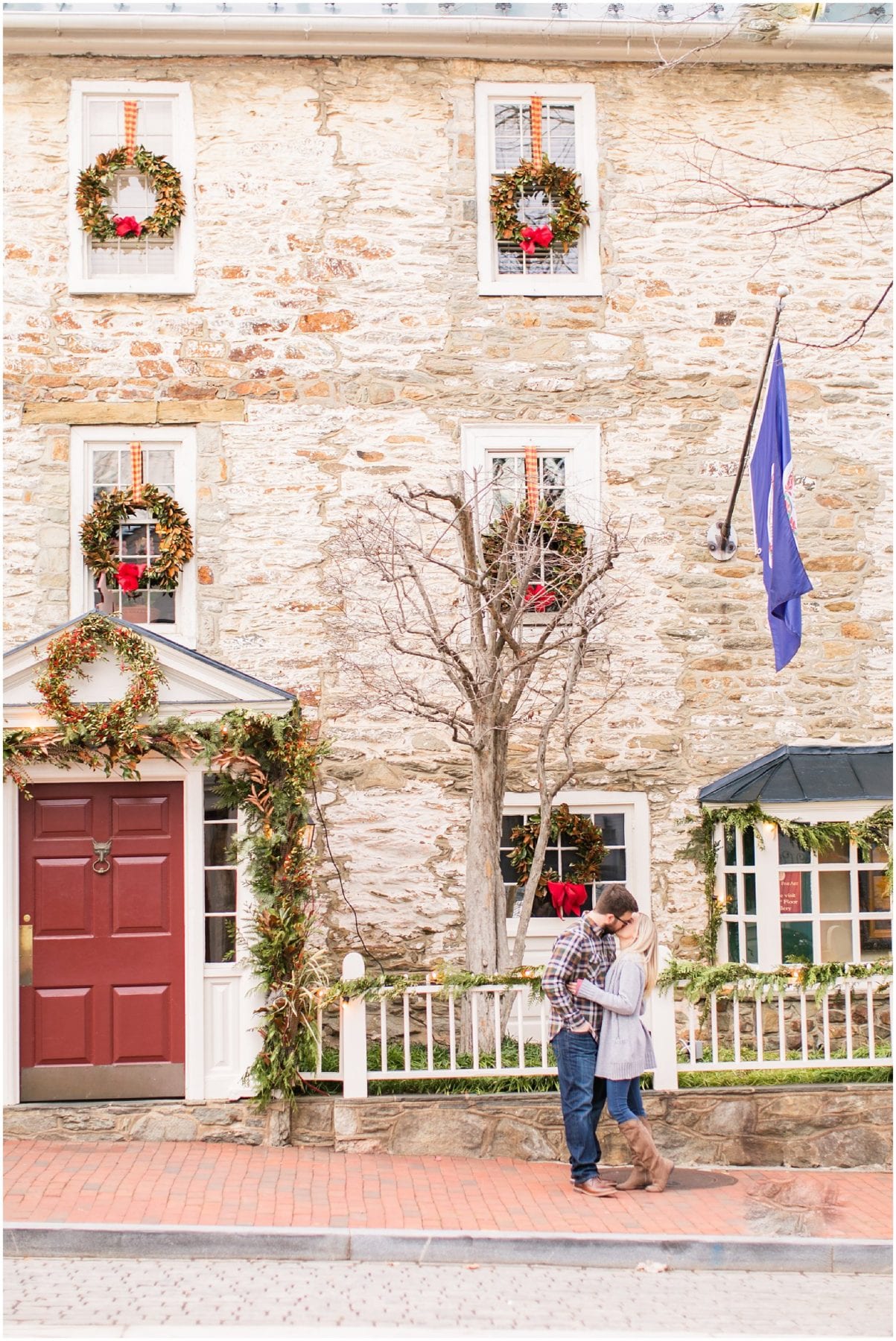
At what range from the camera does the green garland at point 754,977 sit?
847 centimetres

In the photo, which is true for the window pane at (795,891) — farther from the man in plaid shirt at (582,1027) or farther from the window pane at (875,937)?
the man in plaid shirt at (582,1027)

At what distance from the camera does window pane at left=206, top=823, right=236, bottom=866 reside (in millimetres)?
8781

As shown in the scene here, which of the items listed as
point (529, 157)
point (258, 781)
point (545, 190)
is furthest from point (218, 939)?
point (529, 157)

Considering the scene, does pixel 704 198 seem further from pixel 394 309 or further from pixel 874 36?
pixel 394 309

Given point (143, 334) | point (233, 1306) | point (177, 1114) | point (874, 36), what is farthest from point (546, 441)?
point (233, 1306)

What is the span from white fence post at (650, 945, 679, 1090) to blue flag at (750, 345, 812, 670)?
7.79 feet

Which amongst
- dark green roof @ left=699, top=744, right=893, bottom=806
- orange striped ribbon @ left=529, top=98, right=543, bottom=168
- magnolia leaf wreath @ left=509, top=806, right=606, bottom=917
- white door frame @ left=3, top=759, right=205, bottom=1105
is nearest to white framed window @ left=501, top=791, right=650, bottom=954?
magnolia leaf wreath @ left=509, top=806, right=606, bottom=917

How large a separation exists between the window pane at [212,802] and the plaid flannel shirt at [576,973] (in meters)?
2.60

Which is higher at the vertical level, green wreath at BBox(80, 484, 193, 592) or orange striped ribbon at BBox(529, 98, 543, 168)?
orange striped ribbon at BBox(529, 98, 543, 168)

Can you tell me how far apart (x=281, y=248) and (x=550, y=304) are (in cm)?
219

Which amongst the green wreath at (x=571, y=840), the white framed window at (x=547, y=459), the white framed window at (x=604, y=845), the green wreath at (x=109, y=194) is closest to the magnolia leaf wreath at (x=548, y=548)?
the white framed window at (x=547, y=459)

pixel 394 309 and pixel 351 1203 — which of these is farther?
pixel 394 309

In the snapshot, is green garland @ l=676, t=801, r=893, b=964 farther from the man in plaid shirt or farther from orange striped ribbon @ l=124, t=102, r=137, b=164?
orange striped ribbon @ l=124, t=102, r=137, b=164

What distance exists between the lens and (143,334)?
405 inches
